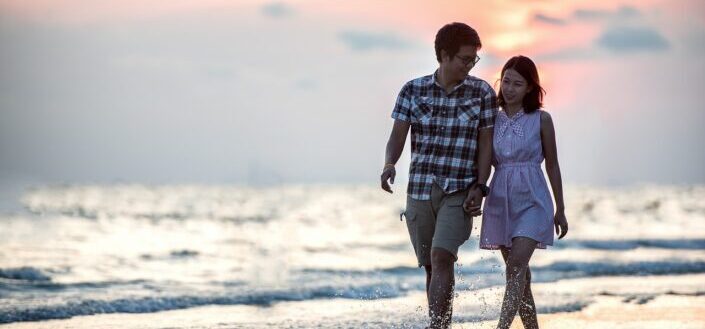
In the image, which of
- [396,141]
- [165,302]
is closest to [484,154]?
[396,141]

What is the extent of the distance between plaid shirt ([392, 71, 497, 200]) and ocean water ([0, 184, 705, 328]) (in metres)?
1.24

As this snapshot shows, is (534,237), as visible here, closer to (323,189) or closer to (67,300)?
(67,300)

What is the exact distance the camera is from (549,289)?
45.0ft

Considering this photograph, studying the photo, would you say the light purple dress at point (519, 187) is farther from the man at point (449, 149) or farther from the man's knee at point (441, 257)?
the man's knee at point (441, 257)

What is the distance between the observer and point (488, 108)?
21.0ft

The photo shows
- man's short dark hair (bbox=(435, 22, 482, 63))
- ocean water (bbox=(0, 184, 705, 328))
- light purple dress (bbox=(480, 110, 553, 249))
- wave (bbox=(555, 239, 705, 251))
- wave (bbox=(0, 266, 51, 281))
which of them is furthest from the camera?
→ wave (bbox=(555, 239, 705, 251))

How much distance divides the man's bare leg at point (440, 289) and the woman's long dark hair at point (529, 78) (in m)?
1.02

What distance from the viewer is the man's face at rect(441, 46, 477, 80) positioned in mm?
6301

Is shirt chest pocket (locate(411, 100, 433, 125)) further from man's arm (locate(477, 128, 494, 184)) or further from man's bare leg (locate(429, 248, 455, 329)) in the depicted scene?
man's bare leg (locate(429, 248, 455, 329))

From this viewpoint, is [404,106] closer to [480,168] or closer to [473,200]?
[480,168]

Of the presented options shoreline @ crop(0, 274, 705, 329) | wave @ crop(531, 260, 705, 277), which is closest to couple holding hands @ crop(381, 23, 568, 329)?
shoreline @ crop(0, 274, 705, 329)

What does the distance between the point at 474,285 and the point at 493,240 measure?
27.5 feet

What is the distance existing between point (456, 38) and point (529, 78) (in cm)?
58

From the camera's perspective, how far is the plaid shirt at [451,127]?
251 inches
